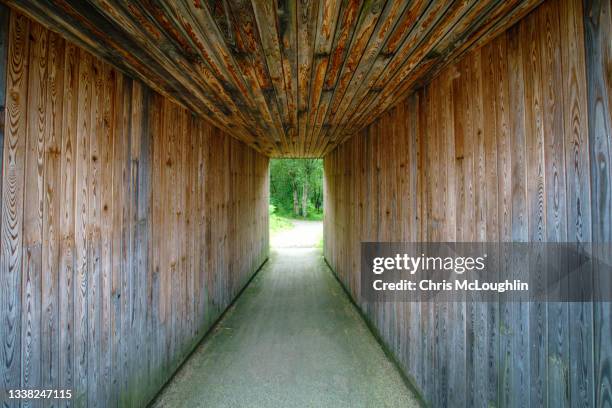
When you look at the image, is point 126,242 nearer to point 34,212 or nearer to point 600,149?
point 34,212

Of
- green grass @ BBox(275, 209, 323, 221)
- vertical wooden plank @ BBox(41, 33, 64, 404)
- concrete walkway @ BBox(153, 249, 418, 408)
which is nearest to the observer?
vertical wooden plank @ BBox(41, 33, 64, 404)

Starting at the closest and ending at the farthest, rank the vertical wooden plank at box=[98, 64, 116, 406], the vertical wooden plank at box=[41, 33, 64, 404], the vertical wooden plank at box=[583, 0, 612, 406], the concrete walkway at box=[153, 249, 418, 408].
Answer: the vertical wooden plank at box=[583, 0, 612, 406], the vertical wooden plank at box=[41, 33, 64, 404], the vertical wooden plank at box=[98, 64, 116, 406], the concrete walkway at box=[153, 249, 418, 408]

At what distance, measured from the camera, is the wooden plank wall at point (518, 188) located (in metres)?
1.02

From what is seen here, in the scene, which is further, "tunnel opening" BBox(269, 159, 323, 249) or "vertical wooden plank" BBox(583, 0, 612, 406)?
"tunnel opening" BBox(269, 159, 323, 249)

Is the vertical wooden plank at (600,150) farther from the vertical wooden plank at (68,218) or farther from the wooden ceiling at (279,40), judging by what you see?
the vertical wooden plank at (68,218)

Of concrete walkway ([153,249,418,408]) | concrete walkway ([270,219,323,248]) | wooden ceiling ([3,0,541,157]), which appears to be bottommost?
concrete walkway ([153,249,418,408])

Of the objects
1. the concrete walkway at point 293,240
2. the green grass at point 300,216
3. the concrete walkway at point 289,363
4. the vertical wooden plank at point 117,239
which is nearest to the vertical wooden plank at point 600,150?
the concrete walkway at point 289,363

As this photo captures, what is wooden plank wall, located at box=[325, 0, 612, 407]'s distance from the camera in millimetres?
1022

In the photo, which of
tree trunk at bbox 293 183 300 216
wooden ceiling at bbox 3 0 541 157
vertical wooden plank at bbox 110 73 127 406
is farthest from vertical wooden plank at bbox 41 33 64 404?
tree trunk at bbox 293 183 300 216

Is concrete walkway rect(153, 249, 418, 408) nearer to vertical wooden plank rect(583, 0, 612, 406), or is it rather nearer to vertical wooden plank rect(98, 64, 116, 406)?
vertical wooden plank rect(98, 64, 116, 406)

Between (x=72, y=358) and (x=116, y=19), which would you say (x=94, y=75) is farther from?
(x=72, y=358)

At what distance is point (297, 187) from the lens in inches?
752

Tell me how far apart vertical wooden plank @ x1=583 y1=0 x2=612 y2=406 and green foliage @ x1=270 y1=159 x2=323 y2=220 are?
53.8 ft

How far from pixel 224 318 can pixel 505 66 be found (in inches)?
159
